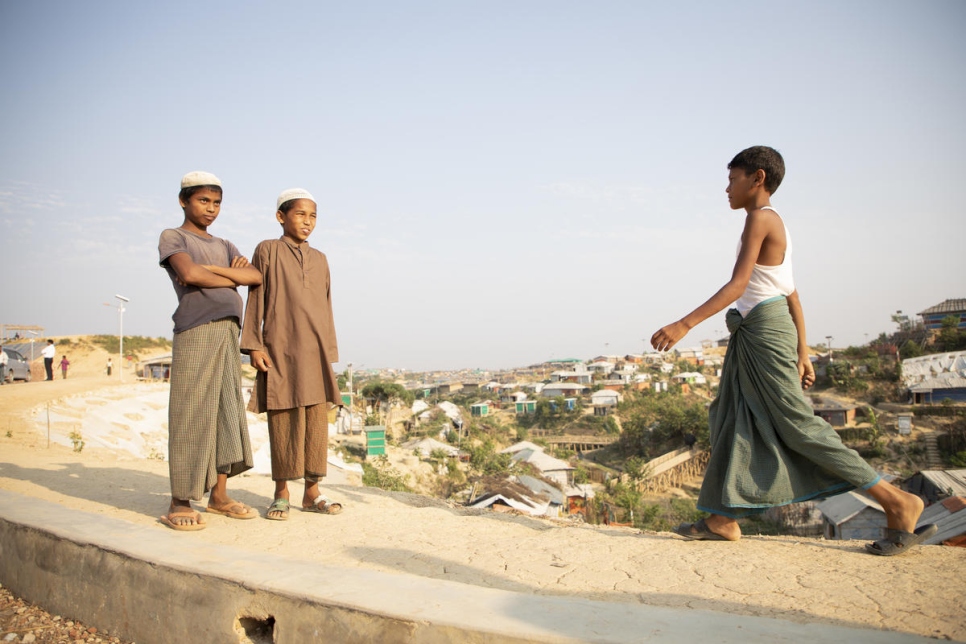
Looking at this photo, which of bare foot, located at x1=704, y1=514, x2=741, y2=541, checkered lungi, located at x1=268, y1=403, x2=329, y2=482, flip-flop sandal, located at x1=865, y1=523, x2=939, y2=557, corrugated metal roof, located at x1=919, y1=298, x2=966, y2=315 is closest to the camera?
flip-flop sandal, located at x1=865, y1=523, x2=939, y2=557

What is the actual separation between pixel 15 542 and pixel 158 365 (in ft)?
110

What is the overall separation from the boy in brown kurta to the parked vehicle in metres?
19.3

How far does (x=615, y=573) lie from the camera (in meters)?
2.41

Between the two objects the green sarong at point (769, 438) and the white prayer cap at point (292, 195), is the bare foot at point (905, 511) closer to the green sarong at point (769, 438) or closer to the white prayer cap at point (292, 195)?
the green sarong at point (769, 438)

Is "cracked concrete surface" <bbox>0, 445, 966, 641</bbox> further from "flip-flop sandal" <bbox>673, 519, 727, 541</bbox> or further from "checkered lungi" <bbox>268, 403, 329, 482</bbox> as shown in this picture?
"checkered lungi" <bbox>268, 403, 329, 482</bbox>

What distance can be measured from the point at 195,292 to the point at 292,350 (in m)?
0.58

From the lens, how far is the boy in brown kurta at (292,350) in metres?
3.42

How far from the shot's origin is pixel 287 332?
3.48m

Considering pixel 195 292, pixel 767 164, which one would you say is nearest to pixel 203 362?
pixel 195 292

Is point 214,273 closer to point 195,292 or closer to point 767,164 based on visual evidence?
point 195,292

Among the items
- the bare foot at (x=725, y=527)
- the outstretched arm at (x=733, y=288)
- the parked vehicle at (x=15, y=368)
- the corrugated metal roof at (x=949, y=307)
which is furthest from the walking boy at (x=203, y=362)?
the corrugated metal roof at (x=949, y=307)

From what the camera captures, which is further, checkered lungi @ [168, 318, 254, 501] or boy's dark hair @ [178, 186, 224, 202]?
boy's dark hair @ [178, 186, 224, 202]

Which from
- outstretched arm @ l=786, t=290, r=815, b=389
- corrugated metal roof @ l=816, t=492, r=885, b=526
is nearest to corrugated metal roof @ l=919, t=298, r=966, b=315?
corrugated metal roof @ l=816, t=492, r=885, b=526

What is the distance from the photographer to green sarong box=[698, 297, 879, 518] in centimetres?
263
